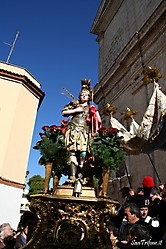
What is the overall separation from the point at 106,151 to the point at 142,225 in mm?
1014

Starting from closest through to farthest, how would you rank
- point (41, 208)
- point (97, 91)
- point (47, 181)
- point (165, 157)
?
point (41, 208) → point (47, 181) → point (165, 157) → point (97, 91)

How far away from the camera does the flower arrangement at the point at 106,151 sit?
10.1 feet

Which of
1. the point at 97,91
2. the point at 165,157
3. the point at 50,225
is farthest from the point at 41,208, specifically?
the point at 97,91

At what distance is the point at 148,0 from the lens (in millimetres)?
12633

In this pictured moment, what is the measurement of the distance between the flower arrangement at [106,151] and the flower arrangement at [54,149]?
0.40 metres

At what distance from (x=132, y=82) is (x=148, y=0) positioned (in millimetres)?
4594

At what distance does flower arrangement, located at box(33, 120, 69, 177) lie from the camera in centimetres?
315

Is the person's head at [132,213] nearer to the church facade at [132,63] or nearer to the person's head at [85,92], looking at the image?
the person's head at [85,92]

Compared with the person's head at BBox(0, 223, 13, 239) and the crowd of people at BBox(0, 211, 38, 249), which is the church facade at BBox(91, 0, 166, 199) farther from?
the person's head at BBox(0, 223, 13, 239)

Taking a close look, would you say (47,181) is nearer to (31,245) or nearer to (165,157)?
(31,245)

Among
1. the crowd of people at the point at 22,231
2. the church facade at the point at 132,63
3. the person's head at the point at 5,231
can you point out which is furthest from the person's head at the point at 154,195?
the church facade at the point at 132,63

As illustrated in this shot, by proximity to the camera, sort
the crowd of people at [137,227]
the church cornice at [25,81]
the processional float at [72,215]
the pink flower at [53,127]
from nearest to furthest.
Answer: the processional float at [72,215] < the crowd of people at [137,227] < the pink flower at [53,127] < the church cornice at [25,81]

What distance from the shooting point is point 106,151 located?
309 cm

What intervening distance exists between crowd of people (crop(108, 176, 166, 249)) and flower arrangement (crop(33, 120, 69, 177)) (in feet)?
3.67
